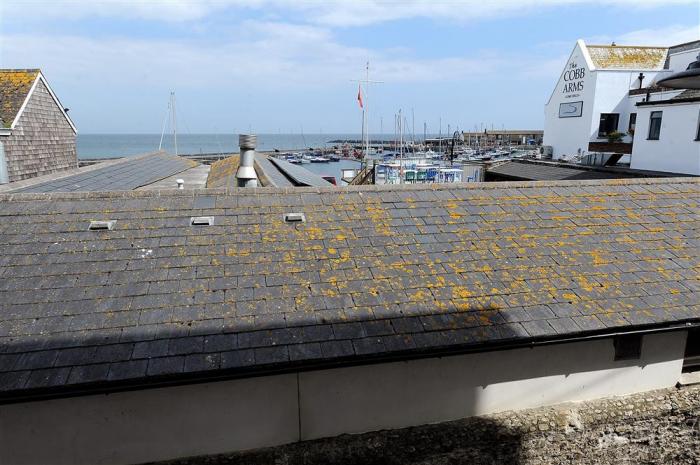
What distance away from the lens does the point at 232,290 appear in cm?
693

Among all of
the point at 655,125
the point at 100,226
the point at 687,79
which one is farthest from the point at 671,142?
the point at 100,226

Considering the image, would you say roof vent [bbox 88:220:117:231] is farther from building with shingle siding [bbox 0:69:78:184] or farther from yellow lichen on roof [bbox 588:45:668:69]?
yellow lichen on roof [bbox 588:45:668:69]

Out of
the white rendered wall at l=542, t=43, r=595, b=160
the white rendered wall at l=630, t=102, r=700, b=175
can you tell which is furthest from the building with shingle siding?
the white rendered wall at l=542, t=43, r=595, b=160

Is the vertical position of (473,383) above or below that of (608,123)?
below

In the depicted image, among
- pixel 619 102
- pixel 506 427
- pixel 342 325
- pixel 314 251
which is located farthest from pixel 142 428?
pixel 619 102

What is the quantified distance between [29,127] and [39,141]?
4.38ft

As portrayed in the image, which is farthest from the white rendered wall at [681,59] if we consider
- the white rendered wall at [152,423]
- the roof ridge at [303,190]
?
the white rendered wall at [152,423]

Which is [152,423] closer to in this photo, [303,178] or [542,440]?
[542,440]

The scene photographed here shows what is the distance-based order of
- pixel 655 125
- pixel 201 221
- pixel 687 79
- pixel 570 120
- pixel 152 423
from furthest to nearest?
pixel 570 120
pixel 655 125
pixel 687 79
pixel 201 221
pixel 152 423

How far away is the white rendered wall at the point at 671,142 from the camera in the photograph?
23328 mm

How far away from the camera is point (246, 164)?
42.3 ft

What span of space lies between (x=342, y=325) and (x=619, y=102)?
122 ft

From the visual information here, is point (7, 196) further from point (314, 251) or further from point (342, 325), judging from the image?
point (342, 325)

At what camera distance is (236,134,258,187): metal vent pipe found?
1276 centimetres
